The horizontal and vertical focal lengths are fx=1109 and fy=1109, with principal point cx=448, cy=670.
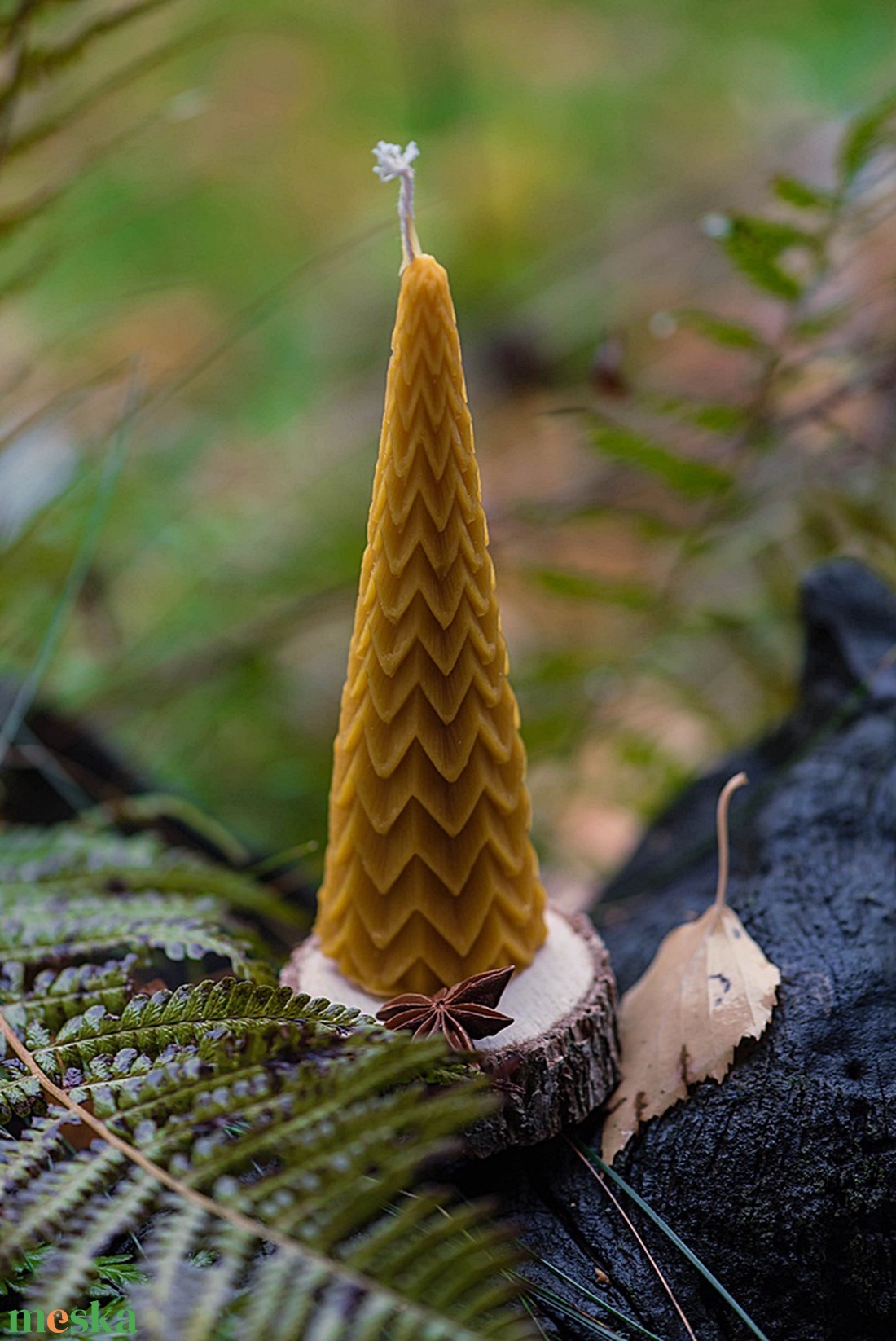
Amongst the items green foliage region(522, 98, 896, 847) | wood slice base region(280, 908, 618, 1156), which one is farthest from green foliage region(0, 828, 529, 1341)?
green foliage region(522, 98, 896, 847)

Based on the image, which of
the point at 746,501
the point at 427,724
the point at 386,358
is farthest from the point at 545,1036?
the point at 386,358

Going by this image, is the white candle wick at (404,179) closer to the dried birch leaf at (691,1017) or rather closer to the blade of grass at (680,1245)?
the dried birch leaf at (691,1017)

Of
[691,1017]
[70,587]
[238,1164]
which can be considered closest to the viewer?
[238,1164]

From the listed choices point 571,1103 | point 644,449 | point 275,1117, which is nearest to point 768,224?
point 644,449

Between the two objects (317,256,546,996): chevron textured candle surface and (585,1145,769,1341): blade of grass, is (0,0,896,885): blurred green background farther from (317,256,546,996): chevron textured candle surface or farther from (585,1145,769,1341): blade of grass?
(585,1145,769,1341): blade of grass

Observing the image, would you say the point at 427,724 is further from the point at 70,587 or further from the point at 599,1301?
the point at 70,587

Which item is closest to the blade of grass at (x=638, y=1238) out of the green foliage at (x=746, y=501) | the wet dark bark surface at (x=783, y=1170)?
the wet dark bark surface at (x=783, y=1170)

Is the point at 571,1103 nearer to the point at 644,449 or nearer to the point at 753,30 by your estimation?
the point at 644,449
